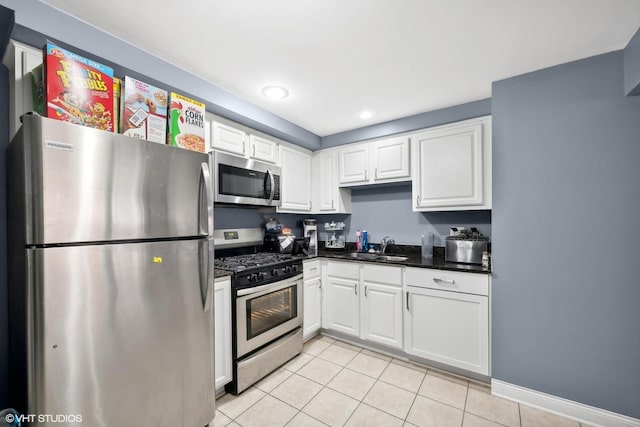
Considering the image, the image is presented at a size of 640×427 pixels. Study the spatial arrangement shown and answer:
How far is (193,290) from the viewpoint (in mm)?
1491

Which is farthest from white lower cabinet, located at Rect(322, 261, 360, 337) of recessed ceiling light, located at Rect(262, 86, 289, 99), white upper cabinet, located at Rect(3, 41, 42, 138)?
white upper cabinet, located at Rect(3, 41, 42, 138)

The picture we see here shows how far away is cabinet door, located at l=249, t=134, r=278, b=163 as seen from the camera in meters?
2.53

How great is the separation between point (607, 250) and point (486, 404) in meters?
1.32

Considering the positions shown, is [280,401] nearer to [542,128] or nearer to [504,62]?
[542,128]

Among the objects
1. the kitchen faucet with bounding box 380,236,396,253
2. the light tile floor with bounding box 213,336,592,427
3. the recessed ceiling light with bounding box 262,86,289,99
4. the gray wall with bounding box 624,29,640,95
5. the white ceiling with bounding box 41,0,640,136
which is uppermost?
the white ceiling with bounding box 41,0,640,136

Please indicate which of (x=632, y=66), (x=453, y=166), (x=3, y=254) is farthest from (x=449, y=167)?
(x=3, y=254)

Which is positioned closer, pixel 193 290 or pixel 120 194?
pixel 120 194

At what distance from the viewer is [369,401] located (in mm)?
1906

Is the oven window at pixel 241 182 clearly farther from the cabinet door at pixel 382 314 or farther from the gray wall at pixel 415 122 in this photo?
the cabinet door at pixel 382 314

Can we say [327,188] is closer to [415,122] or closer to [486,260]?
[415,122]

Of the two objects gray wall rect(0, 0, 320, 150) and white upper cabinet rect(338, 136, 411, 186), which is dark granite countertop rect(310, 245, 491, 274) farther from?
gray wall rect(0, 0, 320, 150)

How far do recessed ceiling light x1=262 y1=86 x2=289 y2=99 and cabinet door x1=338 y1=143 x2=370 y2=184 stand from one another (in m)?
1.10

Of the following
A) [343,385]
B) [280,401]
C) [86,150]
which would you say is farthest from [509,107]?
[280,401]

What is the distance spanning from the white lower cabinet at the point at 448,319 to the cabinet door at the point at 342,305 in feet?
1.72
